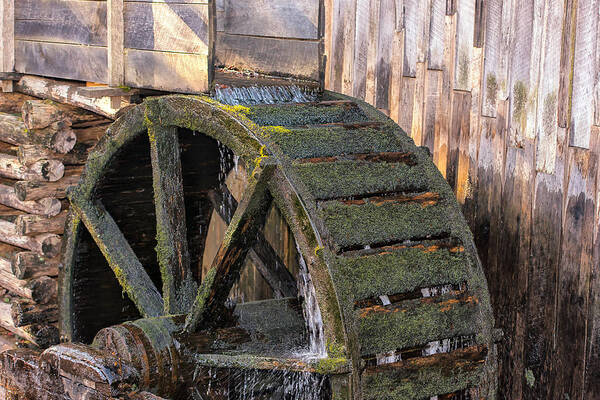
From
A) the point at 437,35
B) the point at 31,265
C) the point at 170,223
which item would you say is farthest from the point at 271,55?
the point at 31,265

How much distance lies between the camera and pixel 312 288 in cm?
376

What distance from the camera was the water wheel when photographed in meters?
3.42

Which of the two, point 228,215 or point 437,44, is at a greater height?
point 437,44

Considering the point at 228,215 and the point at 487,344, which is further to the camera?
the point at 228,215

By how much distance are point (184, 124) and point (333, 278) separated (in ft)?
3.93

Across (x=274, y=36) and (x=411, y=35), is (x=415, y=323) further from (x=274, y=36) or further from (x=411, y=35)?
(x=274, y=36)

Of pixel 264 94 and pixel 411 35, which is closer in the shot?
pixel 264 94

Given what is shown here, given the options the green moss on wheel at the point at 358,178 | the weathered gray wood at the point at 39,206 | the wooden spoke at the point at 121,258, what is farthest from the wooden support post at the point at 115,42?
the green moss on wheel at the point at 358,178

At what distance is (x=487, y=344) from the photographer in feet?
11.9

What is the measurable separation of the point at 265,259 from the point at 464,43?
1.90 meters

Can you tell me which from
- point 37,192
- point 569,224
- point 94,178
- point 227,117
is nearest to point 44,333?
point 37,192

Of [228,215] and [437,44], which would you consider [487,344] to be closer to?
[437,44]

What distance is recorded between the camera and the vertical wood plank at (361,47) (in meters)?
4.86

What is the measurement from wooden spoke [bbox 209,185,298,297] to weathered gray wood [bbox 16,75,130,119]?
0.79 metres
